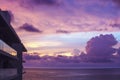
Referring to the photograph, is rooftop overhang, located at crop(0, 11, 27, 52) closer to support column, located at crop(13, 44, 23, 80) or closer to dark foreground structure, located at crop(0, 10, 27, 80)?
dark foreground structure, located at crop(0, 10, 27, 80)

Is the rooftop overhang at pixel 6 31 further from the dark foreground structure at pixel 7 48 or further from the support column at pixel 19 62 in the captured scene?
the support column at pixel 19 62

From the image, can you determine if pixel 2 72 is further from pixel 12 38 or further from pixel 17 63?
pixel 17 63

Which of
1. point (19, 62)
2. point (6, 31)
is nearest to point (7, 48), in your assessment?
point (6, 31)

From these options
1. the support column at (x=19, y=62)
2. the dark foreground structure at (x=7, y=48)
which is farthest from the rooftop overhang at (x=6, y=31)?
the support column at (x=19, y=62)

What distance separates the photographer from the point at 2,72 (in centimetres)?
4122

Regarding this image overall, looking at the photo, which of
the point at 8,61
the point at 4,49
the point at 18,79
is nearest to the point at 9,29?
the point at 4,49

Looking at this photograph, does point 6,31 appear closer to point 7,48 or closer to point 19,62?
point 7,48

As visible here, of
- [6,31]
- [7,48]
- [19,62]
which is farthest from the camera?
[19,62]

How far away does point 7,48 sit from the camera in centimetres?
4819

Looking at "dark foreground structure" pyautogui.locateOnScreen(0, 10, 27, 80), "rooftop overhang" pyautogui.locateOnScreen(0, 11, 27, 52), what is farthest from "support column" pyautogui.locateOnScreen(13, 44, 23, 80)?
"rooftop overhang" pyautogui.locateOnScreen(0, 11, 27, 52)

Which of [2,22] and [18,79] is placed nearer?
[2,22]

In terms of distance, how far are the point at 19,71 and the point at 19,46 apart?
3948 millimetres

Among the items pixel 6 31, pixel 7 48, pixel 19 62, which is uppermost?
pixel 6 31

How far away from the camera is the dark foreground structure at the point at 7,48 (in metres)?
43.1
